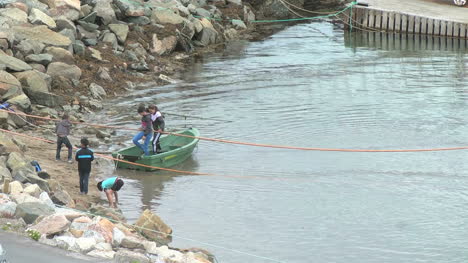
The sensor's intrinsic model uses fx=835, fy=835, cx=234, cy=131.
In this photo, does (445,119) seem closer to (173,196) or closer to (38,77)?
(173,196)

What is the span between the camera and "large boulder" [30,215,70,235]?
13.9m

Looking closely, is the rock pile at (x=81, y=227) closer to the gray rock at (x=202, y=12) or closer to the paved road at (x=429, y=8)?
the gray rock at (x=202, y=12)

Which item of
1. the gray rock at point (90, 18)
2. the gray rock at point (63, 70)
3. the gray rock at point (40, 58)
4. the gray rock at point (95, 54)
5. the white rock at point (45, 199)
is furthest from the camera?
the gray rock at point (90, 18)

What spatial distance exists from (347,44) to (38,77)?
58.5ft

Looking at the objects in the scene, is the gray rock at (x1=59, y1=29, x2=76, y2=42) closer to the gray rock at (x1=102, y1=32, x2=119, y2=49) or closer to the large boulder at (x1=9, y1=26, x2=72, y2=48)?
the large boulder at (x1=9, y1=26, x2=72, y2=48)

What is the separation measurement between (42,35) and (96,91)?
317 cm

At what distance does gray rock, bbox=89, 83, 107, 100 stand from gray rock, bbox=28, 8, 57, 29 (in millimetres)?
3585

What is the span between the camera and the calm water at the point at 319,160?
17.9 metres

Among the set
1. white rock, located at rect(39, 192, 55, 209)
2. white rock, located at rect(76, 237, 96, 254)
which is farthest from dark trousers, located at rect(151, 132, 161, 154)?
white rock, located at rect(76, 237, 96, 254)

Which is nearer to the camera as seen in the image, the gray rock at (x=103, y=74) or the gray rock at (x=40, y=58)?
the gray rock at (x=40, y=58)

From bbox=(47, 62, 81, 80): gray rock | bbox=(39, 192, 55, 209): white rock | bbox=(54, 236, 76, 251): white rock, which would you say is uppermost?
bbox=(47, 62, 81, 80): gray rock

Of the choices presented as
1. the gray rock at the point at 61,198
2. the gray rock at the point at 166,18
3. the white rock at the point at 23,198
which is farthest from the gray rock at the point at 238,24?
the white rock at the point at 23,198

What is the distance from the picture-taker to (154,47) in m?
35.5

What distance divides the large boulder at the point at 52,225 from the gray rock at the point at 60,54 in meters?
16.6
